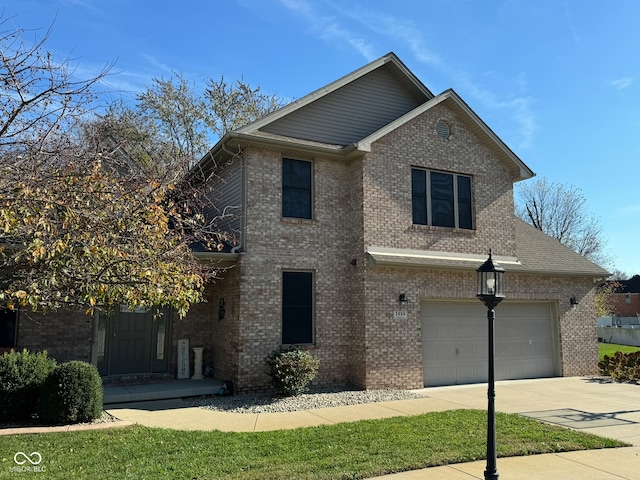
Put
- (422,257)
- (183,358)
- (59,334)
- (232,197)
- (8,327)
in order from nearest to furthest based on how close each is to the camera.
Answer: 1. (8,327)
2. (59,334)
3. (183,358)
4. (422,257)
5. (232,197)

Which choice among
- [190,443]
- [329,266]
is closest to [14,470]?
[190,443]

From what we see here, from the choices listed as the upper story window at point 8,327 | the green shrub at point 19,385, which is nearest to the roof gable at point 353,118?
the upper story window at point 8,327

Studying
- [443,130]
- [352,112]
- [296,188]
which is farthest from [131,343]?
[443,130]

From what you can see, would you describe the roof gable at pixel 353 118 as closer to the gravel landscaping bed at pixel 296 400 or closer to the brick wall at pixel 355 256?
the brick wall at pixel 355 256

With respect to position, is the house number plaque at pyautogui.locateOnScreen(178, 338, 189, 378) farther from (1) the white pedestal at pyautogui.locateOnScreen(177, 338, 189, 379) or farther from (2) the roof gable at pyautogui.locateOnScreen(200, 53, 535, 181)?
(2) the roof gable at pyautogui.locateOnScreen(200, 53, 535, 181)

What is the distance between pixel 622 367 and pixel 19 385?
617 inches

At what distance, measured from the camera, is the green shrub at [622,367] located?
49.7 feet

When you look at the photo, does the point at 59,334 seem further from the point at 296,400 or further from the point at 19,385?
the point at 296,400

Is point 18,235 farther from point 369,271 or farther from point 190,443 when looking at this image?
point 369,271

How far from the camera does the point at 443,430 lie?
8.47m

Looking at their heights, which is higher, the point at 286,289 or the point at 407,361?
the point at 286,289

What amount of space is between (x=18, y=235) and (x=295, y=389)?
7.07m

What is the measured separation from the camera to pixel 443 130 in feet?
48.5

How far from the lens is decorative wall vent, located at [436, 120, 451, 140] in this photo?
14705mm
